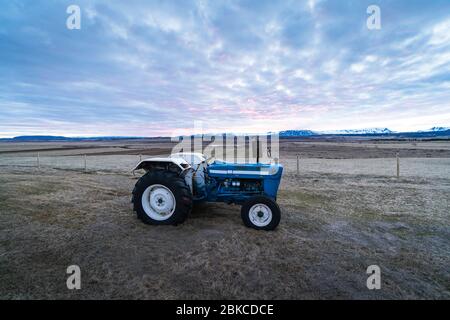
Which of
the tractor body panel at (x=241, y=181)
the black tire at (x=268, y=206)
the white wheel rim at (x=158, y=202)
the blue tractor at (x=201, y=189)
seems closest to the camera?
the black tire at (x=268, y=206)

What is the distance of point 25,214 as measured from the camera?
16.9 ft

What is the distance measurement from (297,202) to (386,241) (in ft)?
8.64

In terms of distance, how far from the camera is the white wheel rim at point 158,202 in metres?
4.83

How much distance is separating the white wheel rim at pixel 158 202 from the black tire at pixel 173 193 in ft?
0.24

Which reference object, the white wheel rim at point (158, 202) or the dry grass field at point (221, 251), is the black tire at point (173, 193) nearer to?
the white wheel rim at point (158, 202)

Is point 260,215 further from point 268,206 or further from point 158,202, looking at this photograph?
point 158,202

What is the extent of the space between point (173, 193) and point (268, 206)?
1856 millimetres

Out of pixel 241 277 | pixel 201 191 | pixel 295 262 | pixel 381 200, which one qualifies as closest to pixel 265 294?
pixel 241 277

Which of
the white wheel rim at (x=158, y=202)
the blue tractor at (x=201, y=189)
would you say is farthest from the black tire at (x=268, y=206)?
the white wheel rim at (x=158, y=202)

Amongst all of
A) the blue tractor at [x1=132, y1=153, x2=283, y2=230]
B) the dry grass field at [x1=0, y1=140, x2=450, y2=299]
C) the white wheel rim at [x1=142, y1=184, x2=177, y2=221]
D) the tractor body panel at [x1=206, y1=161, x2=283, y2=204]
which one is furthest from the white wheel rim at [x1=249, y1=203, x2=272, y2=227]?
the white wheel rim at [x1=142, y1=184, x2=177, y2=221]

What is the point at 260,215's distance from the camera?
15.3 feet

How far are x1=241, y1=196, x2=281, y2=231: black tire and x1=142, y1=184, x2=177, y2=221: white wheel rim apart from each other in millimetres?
1453

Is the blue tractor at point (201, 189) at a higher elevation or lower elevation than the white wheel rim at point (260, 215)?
higher

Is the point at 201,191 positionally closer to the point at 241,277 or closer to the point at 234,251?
the point at 234,251
